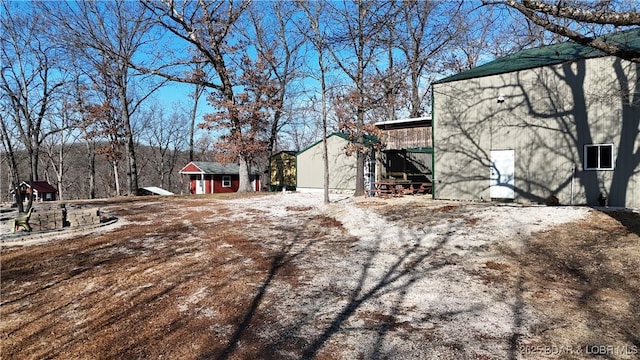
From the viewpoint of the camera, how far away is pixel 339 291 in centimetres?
529

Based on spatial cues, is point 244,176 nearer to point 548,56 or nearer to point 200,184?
point 200,184

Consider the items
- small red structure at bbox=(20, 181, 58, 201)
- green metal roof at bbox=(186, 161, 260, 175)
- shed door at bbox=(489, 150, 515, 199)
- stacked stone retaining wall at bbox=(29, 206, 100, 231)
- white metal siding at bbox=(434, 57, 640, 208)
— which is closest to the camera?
stacked stone retaining wall at bbox=(29, 206, 100, 231)

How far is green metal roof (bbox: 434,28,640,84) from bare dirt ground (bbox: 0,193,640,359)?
5.28 m

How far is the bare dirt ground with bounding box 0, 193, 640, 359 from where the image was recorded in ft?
12.4

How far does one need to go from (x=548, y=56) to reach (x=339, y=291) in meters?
11.9

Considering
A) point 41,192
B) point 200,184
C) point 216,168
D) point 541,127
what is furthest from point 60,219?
point 41,192

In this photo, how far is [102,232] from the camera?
381 inches

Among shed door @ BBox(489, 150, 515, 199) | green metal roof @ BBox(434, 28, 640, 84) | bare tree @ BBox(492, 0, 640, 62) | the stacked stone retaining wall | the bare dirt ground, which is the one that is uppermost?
green metal roof @ BBox(434, 28, 640, 84)

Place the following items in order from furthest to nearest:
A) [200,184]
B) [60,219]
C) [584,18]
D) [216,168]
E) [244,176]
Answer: [216,168] < [200,184] < [244,176] < [60,219] < [584,18]

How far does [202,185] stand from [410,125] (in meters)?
23.3

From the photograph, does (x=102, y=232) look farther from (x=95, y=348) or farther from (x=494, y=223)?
(x=494, y=223)

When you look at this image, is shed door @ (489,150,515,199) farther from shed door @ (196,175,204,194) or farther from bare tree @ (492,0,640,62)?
shed door @ (196,175,204,194)

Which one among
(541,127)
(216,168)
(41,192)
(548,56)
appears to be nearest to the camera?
(541,127)

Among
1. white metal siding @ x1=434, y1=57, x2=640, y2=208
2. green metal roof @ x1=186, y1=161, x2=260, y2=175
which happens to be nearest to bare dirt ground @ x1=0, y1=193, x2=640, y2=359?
white metal siding @ x1=434, y1=57, x2=640, y2=208
